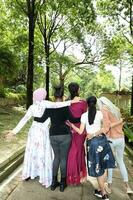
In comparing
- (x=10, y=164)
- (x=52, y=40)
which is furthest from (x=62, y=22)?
(x=10, y=164)

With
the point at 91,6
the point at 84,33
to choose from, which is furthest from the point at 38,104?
the point at 84,33

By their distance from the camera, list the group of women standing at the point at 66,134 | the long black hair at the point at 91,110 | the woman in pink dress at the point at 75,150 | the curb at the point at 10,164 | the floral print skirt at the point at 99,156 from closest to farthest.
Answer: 1. the floral print skirt at the point at 99,156
2. the long black hair at the point at 91,110
3. the group of women standing at the point at 66,134
4. the woman in pink dress at the point at 75,150
5. the curb at the point at 10,164

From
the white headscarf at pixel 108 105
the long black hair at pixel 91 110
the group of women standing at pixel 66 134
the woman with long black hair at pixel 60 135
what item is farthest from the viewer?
the woman with long black hair at pixel 60 135

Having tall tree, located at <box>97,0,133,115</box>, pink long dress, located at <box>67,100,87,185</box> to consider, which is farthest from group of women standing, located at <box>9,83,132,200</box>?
tall tree, located at <box>97,0,133,115</box>

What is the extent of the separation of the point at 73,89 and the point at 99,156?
148 cm

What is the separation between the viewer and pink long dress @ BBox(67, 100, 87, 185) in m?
7.93

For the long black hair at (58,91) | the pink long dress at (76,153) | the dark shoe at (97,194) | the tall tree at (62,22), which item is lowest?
the dark shoe at (97,194)

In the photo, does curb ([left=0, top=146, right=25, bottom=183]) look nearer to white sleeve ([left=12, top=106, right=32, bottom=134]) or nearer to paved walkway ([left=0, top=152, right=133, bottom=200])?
paved walkway ([left=0, top=152, right=133, bottom=200])

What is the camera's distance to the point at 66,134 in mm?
7789

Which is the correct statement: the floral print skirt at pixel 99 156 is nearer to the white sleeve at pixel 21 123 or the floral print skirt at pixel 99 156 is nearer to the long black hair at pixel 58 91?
the long black hair at pixel 58 91

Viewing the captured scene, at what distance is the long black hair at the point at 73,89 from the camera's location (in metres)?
7.87

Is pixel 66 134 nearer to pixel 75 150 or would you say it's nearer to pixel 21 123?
pixel 75 150

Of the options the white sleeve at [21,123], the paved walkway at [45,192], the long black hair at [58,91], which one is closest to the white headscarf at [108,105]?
the long black hair at [58,91]

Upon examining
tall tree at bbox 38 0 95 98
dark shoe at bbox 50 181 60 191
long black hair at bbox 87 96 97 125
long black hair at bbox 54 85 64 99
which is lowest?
dark shoe at bbox 50 181 60 191
